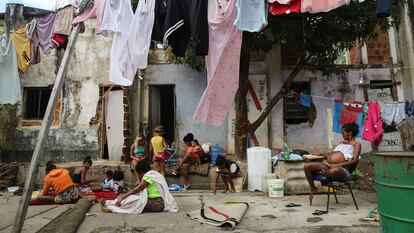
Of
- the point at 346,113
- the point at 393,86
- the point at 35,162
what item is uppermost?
the point at 393,86

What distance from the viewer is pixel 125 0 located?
548 centimetres

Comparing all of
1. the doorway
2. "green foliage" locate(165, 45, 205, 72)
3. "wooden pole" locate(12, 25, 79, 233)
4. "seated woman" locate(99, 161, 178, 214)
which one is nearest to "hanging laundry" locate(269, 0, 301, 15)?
"wooden pole" locate(12, 25, 79, 233)

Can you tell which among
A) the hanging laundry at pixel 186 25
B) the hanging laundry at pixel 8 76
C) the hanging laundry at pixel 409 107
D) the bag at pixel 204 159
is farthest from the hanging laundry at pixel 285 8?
the hanging laundry at pixel 409 107

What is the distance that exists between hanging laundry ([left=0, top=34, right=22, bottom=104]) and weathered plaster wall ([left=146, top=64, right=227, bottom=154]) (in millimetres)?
5568

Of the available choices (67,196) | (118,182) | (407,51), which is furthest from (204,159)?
(407,51)

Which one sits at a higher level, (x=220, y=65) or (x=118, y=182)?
(x=220, y=65)

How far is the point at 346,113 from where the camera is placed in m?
11.2

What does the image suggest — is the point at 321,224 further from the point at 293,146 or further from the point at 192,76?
the point at 192,76

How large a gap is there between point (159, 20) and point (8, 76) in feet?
11.4

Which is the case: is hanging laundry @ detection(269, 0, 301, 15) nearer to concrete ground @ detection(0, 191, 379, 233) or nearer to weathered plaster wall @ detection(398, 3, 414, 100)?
concrete ground @ detection(0, 191, 379, 233)

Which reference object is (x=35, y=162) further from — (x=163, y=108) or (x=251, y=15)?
(x=163, y=108)

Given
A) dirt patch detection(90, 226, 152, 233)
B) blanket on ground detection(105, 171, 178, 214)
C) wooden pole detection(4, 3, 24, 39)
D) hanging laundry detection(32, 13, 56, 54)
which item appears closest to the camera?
dirt patch detection(90, 226, 152, 233)

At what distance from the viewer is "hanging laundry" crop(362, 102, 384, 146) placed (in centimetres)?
1060

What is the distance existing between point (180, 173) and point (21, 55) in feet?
16.9
